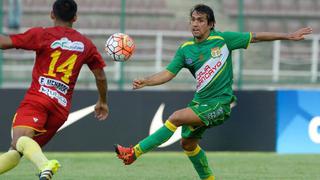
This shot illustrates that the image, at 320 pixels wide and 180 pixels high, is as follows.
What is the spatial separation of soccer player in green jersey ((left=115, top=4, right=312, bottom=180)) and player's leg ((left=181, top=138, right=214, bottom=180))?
0.06 ft

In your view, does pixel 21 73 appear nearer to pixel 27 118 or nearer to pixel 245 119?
pixel 245 119

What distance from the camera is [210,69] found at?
341 inches

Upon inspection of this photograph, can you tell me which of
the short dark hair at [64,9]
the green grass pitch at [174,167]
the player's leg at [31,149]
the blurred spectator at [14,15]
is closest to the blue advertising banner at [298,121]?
the green grass pitch at [174,167]

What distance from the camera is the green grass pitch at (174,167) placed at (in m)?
10.2

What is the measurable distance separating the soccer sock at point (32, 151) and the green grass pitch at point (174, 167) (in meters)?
2.77

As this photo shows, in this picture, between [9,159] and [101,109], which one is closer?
[9,159]

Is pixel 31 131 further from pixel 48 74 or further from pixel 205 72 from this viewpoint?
pixel 205 72

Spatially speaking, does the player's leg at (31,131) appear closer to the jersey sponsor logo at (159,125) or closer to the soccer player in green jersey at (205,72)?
the soccer player in green jersey at (205,72)

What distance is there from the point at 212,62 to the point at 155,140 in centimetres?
100

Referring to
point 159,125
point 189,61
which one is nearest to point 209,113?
→ point 189,61

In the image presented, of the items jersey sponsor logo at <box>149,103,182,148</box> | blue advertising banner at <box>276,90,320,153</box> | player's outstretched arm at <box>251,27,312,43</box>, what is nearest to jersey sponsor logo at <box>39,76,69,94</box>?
player's outstretched arm at <box>251,27,312,43</box>

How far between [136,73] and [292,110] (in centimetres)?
281

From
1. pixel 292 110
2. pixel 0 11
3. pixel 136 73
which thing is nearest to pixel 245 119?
pixel 292 110

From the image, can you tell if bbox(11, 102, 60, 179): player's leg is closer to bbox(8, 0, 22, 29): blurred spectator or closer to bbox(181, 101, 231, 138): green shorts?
bbox(181, 101, 231, 138): green shorts
